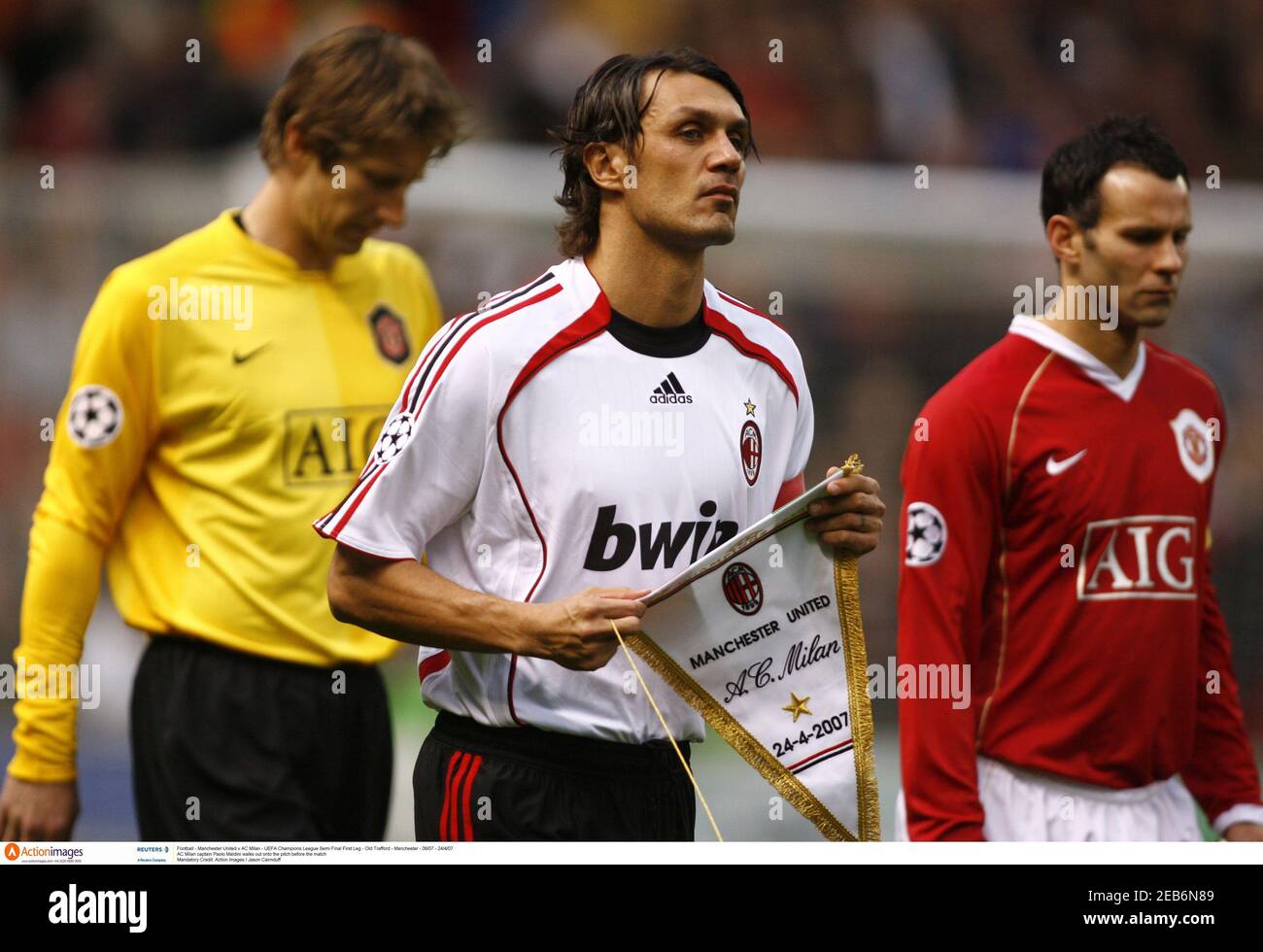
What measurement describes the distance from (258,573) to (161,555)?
0.24m

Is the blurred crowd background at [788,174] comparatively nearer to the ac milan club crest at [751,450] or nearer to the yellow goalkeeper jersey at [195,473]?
the yellow goalkeeper jersey at [195,473]

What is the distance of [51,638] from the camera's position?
414cm

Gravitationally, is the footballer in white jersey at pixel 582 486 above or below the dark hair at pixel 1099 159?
below

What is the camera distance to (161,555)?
4.22 m

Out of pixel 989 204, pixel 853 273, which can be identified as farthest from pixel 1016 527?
pixel 989 204

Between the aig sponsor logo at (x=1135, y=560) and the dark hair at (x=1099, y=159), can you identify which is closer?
the aig sponsor logo at (x=1135, y=560)

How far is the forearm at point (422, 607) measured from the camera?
10.3ft

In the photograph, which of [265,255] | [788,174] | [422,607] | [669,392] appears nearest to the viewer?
[422,607]

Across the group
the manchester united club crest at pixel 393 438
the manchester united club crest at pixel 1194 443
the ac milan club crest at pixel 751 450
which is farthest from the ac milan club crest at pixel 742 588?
the manchester united club crest at pixel 1194 443

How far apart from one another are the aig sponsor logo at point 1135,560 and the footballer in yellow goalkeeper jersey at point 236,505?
1697mm

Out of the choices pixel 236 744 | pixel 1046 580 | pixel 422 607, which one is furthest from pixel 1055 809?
pixel 236 744

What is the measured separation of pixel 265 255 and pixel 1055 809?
230cm

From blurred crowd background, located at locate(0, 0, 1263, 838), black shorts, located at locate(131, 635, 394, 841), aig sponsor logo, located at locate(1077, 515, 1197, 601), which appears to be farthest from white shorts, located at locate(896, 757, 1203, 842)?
blurred crowd background, located at locate(0, 0, 1263, 838)

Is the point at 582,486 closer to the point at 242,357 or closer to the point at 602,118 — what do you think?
the point at 602,118
